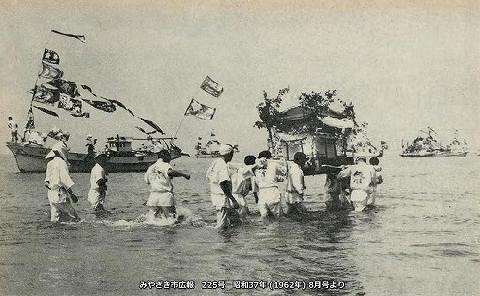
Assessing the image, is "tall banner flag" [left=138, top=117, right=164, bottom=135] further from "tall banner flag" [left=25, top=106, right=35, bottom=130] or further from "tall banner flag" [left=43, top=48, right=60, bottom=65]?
"tall banner flag" [left=25, top=106, right=35, bottom=130]

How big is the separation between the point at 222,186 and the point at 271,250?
107 cm

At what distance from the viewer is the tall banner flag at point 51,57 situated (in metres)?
7.13

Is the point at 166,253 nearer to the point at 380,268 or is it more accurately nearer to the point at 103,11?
the point at 380,268

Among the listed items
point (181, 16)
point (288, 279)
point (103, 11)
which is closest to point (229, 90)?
point (181, 16)

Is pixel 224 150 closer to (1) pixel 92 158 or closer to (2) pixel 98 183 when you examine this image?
(2) pixel 98 183

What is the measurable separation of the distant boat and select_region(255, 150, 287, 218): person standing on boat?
204cm

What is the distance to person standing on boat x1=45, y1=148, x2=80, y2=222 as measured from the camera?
23.0 ft

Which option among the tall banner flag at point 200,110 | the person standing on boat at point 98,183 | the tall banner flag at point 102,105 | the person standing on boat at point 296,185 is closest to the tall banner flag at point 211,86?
the tall banner flag at point 200,110

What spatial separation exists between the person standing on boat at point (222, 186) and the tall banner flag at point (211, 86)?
1.11 metres

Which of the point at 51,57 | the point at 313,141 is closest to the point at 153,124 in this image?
the point at 51,57

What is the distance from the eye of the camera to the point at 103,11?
22.6 feet

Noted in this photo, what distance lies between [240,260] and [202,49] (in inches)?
115

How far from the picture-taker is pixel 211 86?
7328 millimetres

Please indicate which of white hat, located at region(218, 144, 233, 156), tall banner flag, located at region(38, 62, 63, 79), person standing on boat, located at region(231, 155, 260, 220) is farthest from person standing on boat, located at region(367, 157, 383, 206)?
tall banner flag, located at region(38, 62, 63, 79)
